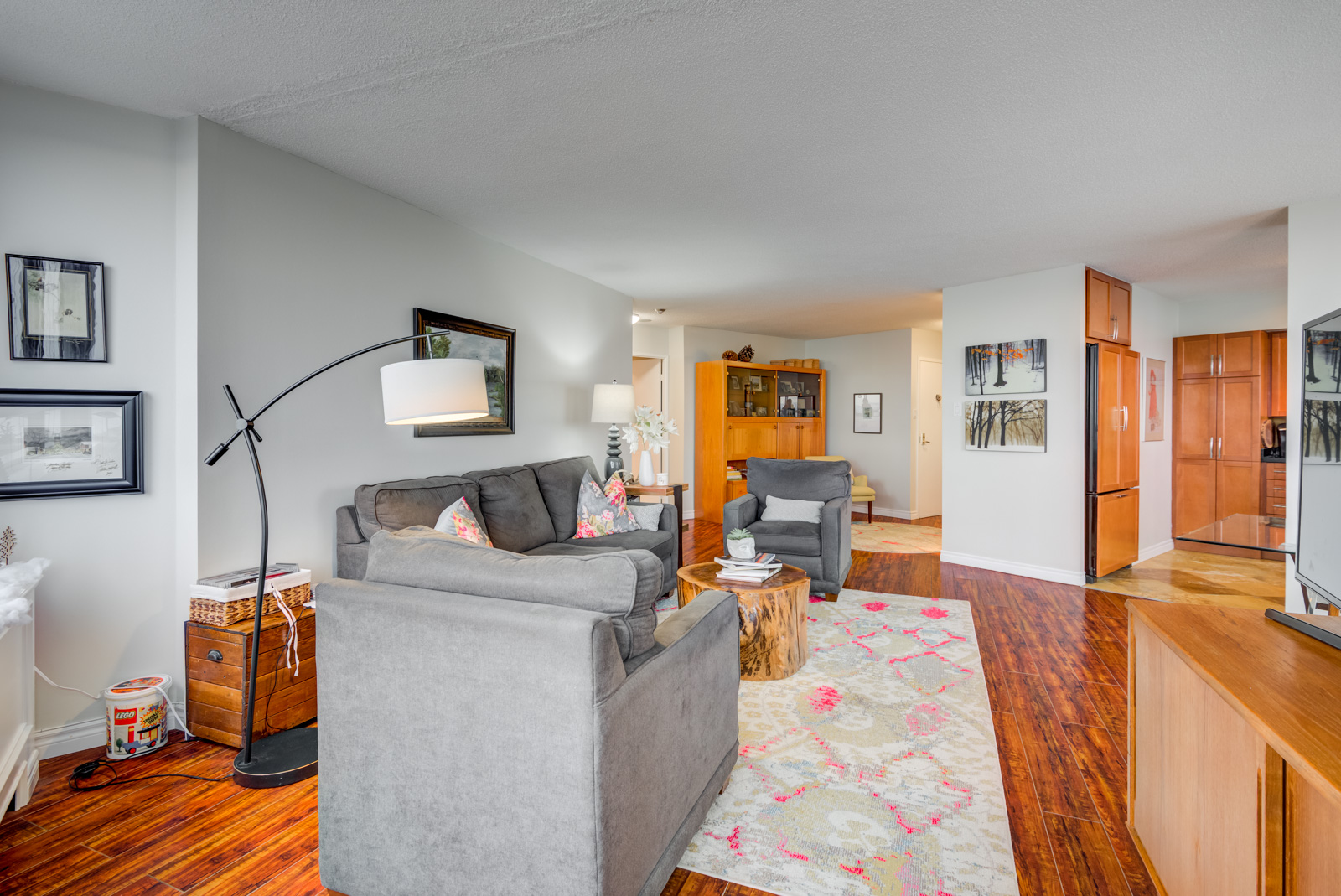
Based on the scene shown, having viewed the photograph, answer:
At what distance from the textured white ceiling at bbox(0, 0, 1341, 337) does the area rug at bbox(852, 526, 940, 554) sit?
3.10 metres

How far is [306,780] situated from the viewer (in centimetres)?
220

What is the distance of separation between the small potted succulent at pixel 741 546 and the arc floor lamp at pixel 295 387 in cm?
152

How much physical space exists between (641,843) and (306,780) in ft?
4.61

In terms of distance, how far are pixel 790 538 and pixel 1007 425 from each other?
7.30ft

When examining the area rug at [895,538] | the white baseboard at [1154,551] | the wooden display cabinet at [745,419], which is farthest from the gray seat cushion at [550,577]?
the wooden display cabinet at [745,419]

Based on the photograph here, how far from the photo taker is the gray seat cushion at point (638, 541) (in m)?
4.01

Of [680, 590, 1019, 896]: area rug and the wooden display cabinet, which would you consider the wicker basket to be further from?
the wooden display cabinet

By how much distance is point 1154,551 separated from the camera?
5.99 m

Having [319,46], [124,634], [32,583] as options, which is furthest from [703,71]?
[124,634]

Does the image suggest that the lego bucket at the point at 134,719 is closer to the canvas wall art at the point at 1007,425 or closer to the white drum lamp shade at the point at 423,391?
the white drum lamp shade at the point at 423,391

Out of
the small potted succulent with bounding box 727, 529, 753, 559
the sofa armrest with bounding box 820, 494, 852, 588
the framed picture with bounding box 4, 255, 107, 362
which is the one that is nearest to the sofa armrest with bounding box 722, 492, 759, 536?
the sofa armrest with bounding box 820, 494, 852, 588

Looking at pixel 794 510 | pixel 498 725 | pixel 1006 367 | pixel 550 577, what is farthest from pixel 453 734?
pixel 1006 367

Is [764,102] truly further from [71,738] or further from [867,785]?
[71,738]

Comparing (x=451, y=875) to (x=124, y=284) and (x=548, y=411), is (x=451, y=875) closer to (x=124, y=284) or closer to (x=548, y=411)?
(x=124, y=284)
